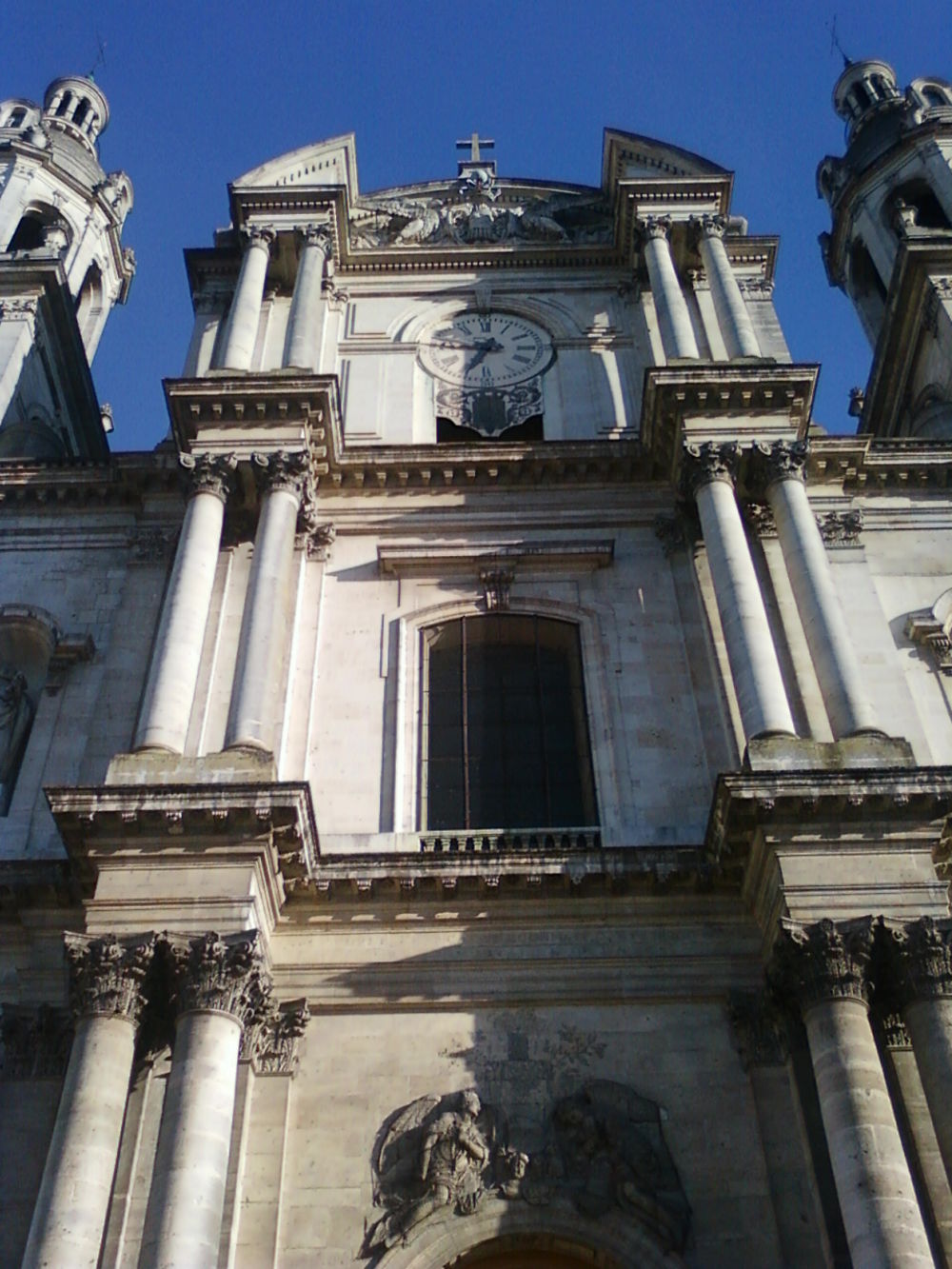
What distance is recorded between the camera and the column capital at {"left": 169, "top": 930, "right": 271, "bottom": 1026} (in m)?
12.2

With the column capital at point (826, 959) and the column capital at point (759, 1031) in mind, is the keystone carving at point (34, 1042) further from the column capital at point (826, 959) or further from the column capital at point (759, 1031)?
the column capital at point (826, 959)

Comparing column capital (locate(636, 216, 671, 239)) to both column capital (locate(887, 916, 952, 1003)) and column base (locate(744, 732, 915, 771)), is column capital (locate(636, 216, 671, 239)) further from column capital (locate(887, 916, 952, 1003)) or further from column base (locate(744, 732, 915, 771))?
column capital (locate(887, 916, 952, 1003))

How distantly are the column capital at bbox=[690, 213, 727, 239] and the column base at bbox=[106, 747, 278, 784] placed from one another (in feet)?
44.4

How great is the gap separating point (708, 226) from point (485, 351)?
4.37 meters

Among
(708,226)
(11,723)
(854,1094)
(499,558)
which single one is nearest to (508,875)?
(854,1094)

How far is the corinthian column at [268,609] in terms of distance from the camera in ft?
48.6

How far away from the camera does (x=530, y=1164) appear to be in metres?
12.6

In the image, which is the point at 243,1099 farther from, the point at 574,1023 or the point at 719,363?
the point at 719,363

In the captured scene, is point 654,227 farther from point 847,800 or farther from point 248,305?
point 847,800

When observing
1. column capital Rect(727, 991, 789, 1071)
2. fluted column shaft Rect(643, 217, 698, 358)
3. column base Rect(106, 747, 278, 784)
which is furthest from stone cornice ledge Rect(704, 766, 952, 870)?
fluted column shaft Rect(643, 217, 698, 358)

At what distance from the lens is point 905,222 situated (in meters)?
28.8

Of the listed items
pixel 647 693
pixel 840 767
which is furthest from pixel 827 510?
pixel 840 767

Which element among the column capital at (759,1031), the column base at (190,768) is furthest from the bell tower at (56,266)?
the column capital at (759,1031)

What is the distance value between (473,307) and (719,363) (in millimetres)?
6492
